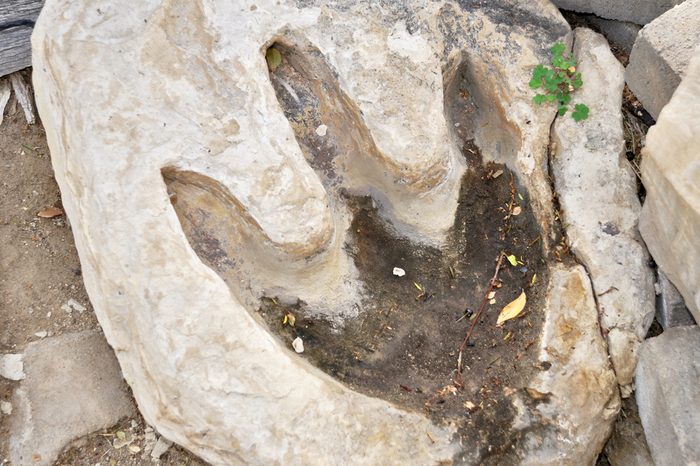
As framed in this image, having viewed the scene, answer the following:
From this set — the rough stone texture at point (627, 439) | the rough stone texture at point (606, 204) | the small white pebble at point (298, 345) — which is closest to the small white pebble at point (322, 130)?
the small white pebble at point (298, 345)

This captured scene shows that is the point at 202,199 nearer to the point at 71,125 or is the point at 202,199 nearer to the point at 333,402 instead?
the point at 71,125

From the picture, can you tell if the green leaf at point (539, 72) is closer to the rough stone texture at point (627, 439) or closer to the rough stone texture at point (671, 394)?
the rough stone texture at point (671, 394)

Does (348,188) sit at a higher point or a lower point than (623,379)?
higher

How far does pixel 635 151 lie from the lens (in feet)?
10.7

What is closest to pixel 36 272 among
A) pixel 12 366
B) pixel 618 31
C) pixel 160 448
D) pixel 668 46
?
pixel 12 366

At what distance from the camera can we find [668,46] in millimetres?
2916

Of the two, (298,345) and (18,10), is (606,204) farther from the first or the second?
(18,10)

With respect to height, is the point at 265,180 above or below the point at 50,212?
above

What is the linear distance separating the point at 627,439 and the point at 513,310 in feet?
2.42

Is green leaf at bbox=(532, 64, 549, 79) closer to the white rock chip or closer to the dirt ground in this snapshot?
the dirt ground

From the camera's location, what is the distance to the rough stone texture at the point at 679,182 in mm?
2389

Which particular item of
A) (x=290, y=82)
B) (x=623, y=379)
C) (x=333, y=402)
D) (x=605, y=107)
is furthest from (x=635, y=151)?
(x=333, y=402)

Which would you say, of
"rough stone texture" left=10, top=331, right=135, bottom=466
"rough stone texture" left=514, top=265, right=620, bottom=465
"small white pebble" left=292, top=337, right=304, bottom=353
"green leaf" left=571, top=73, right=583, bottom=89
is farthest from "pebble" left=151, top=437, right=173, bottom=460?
"green leaf" left=571, top=73, right=583, bottom=89

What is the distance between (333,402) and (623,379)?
1.27 meters
